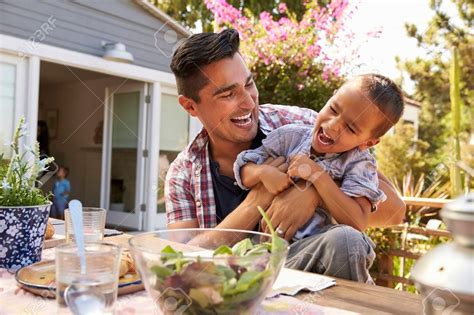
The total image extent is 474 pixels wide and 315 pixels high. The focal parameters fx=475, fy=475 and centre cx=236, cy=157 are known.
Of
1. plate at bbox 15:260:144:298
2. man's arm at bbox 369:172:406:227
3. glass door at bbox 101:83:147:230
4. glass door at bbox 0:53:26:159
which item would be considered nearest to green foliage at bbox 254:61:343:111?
glass door at bbox 101:83:147:230

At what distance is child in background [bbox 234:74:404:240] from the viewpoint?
1396 millimetres

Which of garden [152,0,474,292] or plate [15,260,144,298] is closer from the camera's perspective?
plate [15,260,144,298]

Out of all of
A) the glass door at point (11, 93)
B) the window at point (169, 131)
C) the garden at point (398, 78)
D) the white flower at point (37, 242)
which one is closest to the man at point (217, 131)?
the white flower at point (37, 242)

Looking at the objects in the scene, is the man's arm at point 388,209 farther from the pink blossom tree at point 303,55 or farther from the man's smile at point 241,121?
the pink blossom tree at point 303,55

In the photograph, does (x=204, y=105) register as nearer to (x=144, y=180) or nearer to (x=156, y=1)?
(x=144, y=180)

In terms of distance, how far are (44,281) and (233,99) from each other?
1.12 m

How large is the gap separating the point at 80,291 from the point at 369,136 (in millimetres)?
1105

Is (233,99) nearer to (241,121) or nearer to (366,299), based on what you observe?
(241,121)

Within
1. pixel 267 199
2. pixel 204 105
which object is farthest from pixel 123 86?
pixel 267 199

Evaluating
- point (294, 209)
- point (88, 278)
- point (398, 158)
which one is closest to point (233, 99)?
point (294, 209)

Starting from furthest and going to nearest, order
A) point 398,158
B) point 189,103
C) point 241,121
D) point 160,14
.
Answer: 1. point 398,158
2. point 160,14
3. point 189,103
4. point 241,121

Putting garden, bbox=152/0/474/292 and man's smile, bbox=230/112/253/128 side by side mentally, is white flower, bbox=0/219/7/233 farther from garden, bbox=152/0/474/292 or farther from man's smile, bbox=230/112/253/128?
man's smile, bbox=230/112/253/128

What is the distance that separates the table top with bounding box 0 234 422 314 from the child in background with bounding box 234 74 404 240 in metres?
0.46

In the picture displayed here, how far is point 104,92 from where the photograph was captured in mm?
6938
